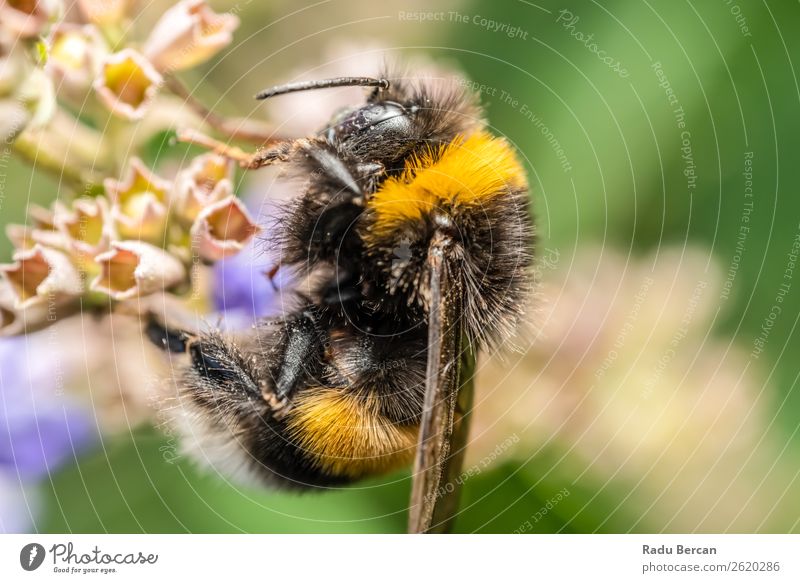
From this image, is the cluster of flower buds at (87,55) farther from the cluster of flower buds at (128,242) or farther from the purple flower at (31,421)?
the purple flower at (31,421)

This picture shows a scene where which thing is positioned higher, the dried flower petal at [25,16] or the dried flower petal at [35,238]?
the dried flower petal at [25,16]

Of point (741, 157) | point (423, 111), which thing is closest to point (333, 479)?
point (423, 111)

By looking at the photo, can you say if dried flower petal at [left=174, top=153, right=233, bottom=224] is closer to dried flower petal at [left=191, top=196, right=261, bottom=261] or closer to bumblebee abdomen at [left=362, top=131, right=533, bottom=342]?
dried flower petal at [left=191, top=196, right=261, bottom=261]

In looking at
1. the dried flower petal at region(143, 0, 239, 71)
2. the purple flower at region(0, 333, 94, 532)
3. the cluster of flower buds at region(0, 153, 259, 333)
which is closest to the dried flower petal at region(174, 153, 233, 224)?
the cluster of flower buds at region(0, 153, 259, 333)

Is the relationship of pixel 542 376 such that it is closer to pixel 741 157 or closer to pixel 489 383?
pixel 489 383
